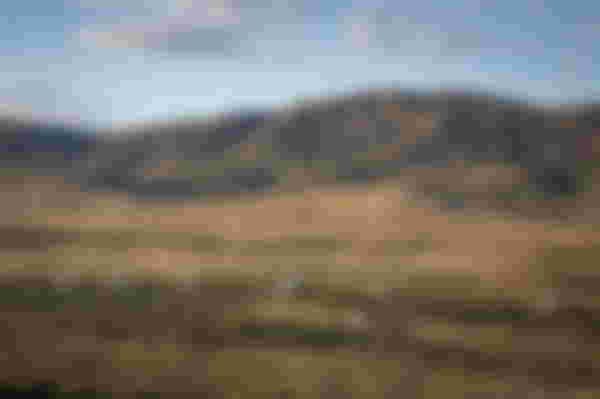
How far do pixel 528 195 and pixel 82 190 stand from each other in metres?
9.66

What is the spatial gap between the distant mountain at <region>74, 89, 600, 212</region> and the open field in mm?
2404

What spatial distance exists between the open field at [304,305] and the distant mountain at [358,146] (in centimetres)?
240

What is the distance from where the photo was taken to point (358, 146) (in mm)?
11867

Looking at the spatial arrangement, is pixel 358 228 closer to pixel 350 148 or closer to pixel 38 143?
pixel 350 148

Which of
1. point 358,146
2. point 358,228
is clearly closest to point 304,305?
point 358,228

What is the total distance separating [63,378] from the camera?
396cm

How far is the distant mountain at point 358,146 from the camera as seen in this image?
917 cm

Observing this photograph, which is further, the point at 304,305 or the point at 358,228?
the point at 358,228

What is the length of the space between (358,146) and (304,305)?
7.13 meters

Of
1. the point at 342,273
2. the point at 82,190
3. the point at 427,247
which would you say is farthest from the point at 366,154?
the point at 82,190

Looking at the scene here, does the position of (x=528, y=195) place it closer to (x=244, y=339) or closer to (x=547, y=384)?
(x=547, y=384)

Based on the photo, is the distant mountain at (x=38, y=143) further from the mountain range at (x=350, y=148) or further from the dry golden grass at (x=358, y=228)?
the dry golden grass at (x=358, y=228)

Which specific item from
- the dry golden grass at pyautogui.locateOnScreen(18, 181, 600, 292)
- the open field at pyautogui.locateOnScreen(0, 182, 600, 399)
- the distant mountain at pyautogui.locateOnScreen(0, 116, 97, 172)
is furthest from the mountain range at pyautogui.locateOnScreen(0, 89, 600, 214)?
the open field at pyautogui.locateOnScreen(0, 182, 600, 399)

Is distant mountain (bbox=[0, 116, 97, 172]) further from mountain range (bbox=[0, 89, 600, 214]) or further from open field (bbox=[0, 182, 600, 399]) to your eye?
open field (bbox=[0, 182, 600, 399])
